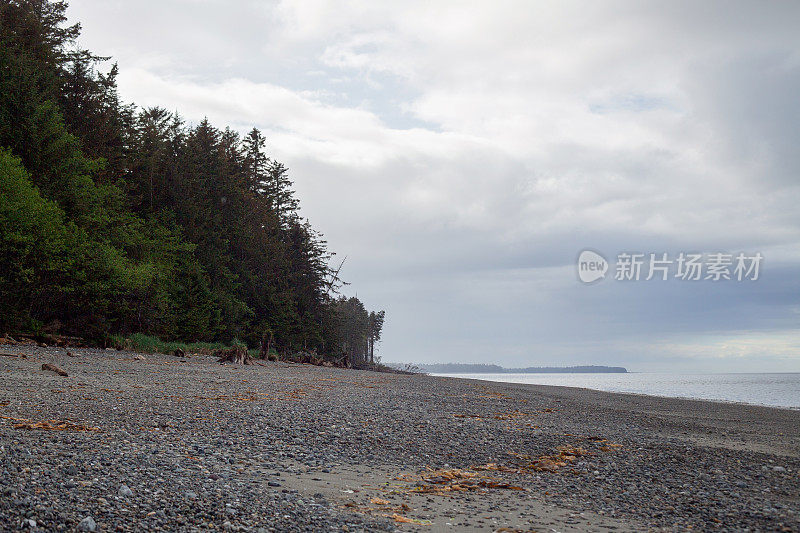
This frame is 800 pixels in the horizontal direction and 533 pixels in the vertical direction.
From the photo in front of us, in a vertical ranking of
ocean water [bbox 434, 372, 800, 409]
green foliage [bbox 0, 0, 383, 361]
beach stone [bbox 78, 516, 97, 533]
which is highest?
green foliage [bbox 0, 0, 383, 361]

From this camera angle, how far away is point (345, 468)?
6.57m

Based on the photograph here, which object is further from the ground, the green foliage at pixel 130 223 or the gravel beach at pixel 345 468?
the green foliage at pixel 130 223

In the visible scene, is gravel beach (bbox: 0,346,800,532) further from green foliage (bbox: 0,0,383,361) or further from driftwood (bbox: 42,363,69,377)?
green foliage (bbox: 0,0,383,361)

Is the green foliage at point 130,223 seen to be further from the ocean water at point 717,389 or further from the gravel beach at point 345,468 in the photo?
the ocean water at point 717,389

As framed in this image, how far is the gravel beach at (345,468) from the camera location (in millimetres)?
4500

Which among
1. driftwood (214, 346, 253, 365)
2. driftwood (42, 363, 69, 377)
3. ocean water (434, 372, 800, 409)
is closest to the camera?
driftwood (42, 363, 69, 377)

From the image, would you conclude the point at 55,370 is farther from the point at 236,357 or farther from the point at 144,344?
the point at 236,357

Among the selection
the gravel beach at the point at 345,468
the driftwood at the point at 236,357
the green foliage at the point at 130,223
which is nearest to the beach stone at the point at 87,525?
the gravel beach at the point at 345,468

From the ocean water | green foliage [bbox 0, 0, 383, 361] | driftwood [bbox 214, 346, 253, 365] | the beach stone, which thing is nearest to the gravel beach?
the beach stone

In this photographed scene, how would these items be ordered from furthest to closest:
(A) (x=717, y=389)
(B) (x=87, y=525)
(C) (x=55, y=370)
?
1. (A) (x=717, y=389)
2. (C) (x=55, y=370)
3. (B) (x=87, y=525)

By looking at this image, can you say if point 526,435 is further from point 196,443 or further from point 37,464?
point 37,464

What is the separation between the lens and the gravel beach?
14.8ft

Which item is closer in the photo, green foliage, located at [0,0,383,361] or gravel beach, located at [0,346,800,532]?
gravel beach, located at [0,346,800,532]

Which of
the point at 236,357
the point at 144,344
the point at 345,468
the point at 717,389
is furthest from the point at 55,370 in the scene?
the point at 717,389
